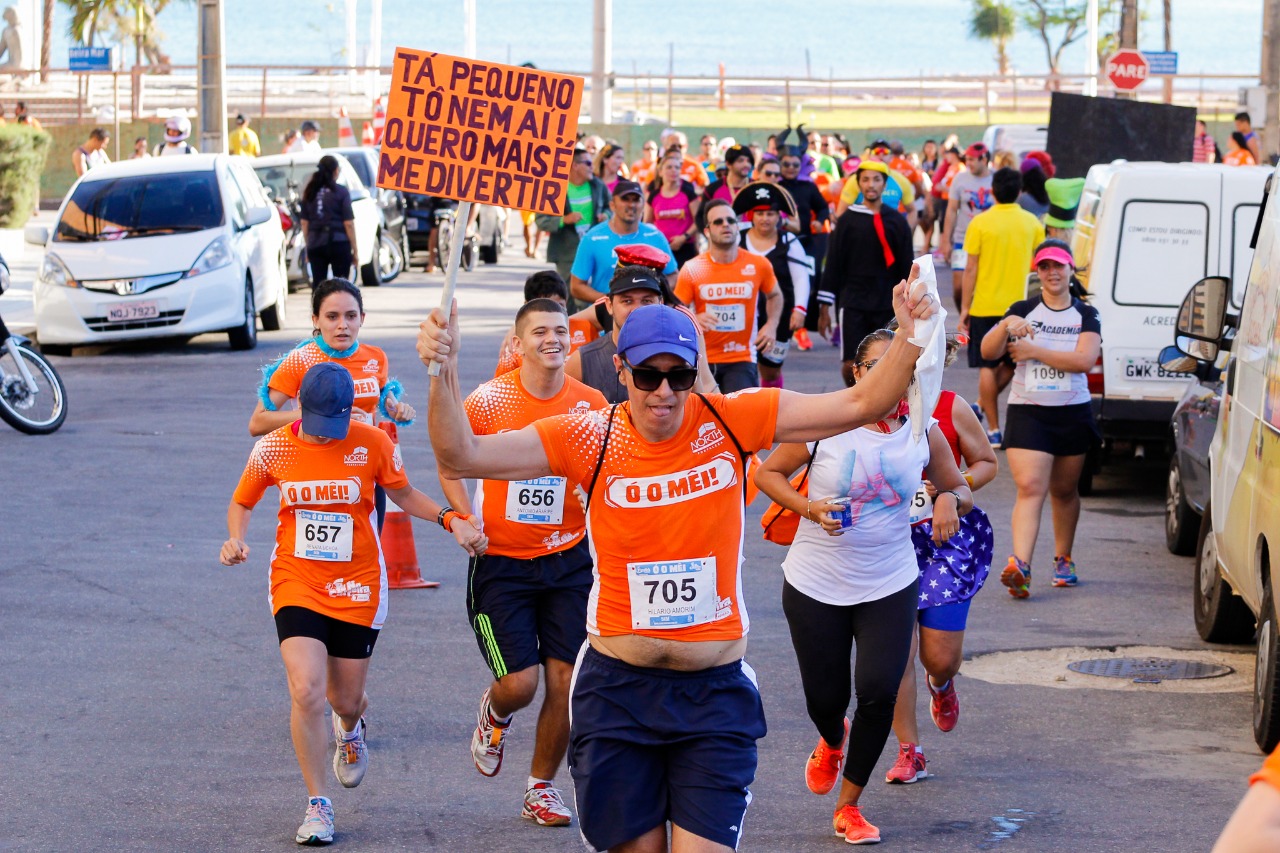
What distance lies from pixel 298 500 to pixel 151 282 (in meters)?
12.5

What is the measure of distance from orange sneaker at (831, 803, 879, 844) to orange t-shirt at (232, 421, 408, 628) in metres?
1.68

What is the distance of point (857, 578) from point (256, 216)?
14191mm

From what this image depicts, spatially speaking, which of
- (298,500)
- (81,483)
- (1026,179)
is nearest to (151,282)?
(81,483)

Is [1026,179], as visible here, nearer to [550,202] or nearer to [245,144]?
[550,202]

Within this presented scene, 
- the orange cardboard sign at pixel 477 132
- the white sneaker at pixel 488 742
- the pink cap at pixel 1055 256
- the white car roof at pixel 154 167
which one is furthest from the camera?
the white car roof at pixel 154 167

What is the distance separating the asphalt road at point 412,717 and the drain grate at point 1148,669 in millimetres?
190

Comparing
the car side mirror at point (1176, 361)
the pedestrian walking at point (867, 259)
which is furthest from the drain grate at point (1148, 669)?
the pedestrian walking at point (867, 259)

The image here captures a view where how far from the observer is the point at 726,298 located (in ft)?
35.6

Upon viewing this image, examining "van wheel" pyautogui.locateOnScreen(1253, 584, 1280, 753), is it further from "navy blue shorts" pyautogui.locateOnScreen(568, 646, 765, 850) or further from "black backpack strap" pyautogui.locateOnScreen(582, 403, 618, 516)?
"black backpack strap" pyautogui.locateOnScreen(582, 403, 618, 516)

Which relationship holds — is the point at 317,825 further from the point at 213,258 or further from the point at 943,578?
the point at 213,258

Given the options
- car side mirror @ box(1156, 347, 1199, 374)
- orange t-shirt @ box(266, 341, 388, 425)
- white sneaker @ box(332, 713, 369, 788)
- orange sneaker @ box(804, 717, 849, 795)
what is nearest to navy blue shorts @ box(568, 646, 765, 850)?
orange sneaker @ box(804, 717, 849, 795)

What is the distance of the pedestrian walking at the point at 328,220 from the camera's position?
65.0 feet

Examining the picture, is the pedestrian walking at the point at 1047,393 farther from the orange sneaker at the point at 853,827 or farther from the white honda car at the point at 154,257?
the white honda car at the point at 154,257

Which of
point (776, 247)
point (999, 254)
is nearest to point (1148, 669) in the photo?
point (776, 247)
